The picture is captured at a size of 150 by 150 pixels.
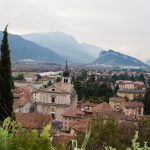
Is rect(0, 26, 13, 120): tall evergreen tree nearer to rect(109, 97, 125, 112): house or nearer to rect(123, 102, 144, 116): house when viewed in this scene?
rect(123, 102, 144, 116): house

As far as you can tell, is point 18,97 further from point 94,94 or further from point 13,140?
point 13,140

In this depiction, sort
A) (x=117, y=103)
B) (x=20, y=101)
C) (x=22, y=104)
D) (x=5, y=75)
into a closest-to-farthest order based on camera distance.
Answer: (x=5, y=75) → (x=22, y=104) → (x=20, y=101) → (x=117, y=103)

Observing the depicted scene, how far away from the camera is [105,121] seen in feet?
47.4

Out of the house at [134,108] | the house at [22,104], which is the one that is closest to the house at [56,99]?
the house at [22,104]

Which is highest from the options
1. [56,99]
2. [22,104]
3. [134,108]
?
[56,99]

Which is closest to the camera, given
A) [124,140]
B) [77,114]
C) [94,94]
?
[124,140]

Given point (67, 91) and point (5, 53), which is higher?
point (5, 53)

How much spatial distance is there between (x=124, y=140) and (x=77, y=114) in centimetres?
2732

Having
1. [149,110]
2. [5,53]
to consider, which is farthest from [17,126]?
[149,110]

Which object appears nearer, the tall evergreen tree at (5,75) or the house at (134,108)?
the tall evergreen tree at (5,75)

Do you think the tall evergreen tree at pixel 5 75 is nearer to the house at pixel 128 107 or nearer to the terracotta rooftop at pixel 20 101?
the terracotta rooftop at pixel 20 101

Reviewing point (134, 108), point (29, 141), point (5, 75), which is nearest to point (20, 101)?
point (134, 108)

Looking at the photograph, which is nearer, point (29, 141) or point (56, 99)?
point (29, 141)

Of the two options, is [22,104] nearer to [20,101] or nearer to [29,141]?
[20,101]
